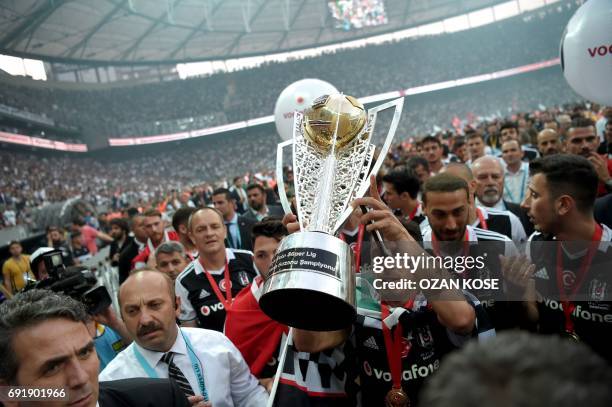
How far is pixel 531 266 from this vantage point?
1.74 m

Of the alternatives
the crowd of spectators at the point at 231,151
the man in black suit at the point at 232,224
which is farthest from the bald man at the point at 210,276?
the crowd of spectators at the point at 231,151

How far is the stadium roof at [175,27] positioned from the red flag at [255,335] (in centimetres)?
1705

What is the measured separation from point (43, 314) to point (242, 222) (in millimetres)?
3754

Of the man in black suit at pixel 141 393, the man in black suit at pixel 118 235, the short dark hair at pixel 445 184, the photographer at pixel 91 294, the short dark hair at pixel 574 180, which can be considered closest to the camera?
the man in black suit at pixel 141 393

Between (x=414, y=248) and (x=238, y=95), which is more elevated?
(x=238, y=95)

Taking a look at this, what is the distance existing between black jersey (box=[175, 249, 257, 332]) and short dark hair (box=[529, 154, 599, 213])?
1.98 m

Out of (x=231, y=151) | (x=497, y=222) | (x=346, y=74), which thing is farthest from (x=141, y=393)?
(x=346, y=74)

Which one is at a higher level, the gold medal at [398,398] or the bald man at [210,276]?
the bald man at [210,276]

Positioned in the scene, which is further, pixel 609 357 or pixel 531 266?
pixel 531 266

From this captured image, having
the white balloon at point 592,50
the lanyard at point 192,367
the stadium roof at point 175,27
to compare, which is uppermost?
the stadium roof at point 175,27

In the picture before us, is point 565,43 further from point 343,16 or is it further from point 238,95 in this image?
point 238,95

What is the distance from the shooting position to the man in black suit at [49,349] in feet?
4.01

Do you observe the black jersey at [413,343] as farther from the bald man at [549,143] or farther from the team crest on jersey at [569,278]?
the bald man at [549,143]

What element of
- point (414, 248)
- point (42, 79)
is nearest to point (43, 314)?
point (414, 248)
